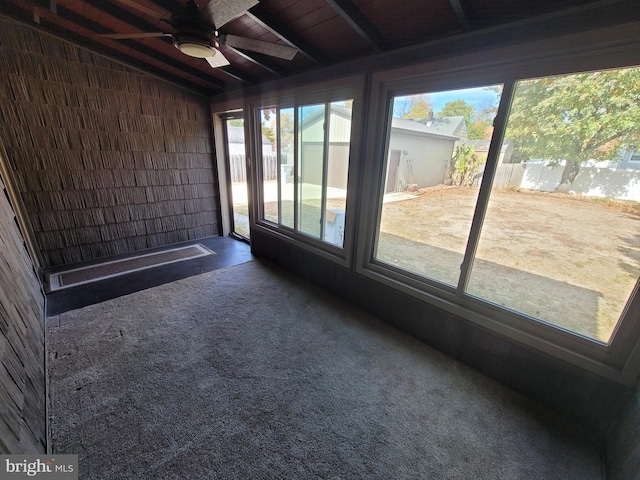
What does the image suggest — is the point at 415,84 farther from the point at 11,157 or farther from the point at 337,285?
the point at 11,157

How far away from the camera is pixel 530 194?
66.4 inches

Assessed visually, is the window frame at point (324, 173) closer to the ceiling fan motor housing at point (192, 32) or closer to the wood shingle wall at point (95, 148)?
the ceiling fan motor housing at point (192, 32)

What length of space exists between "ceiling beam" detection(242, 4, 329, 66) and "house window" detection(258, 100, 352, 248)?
434 mm

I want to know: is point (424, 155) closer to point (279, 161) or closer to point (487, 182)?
point (487, 182)

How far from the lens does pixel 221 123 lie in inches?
173

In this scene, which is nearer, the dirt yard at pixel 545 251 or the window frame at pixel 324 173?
the dirt yard at pixel 545 251

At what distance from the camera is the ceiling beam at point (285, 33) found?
77.9 inches

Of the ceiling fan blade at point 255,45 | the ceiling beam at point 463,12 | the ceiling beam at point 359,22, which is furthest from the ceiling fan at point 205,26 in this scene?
the ceiling beam at point 463,12

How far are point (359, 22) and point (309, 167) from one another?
150 centimetres

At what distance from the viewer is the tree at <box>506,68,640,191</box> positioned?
1.35 m

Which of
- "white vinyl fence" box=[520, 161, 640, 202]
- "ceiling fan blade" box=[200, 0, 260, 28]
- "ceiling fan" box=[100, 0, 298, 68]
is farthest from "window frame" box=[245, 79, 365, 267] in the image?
"white vinyl fence" box=[520, 161, 640, 202]

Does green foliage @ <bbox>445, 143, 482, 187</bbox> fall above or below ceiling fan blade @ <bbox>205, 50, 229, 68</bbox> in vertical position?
below

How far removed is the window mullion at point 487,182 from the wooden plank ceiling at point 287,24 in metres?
0.43

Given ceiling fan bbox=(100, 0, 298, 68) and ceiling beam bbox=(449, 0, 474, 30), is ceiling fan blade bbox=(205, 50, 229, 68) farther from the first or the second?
ceiling beam bbox=(449, 0, 474, 30)
